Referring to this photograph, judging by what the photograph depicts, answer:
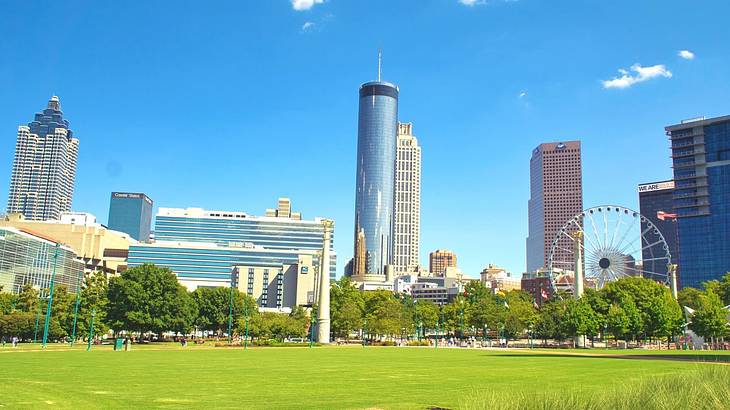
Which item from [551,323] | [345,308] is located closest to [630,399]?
[551,323]

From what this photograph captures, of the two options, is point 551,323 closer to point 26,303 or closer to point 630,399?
point 26,303

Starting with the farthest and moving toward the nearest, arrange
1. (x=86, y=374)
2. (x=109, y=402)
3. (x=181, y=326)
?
(x=181, y=326), (x=86, y=374), (x=109, y=402)

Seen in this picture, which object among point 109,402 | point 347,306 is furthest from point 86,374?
point 347,306

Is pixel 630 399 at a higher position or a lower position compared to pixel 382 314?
lower

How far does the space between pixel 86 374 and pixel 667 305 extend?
313 feet

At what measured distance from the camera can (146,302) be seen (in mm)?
96750

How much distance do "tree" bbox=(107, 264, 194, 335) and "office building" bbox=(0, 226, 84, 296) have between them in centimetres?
4737

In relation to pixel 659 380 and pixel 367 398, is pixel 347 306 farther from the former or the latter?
pixel 659 380

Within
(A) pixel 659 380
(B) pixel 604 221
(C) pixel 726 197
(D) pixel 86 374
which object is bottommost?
(D) pixel 86 374

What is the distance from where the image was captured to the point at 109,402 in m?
22.2

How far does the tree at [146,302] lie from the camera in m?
95.4

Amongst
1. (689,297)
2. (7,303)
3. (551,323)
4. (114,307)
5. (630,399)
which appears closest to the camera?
(630,399)

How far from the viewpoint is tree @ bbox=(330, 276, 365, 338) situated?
121188 mm

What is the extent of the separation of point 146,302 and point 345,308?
39.4m
